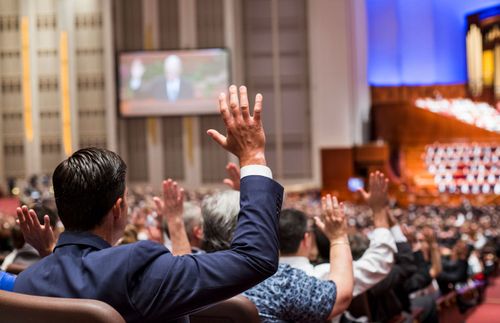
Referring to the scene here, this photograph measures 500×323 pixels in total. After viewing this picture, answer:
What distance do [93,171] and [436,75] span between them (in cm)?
2172

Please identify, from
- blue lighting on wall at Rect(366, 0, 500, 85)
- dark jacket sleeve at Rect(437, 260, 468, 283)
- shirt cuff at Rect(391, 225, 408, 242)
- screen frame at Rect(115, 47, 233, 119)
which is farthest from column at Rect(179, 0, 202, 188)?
shirt cuff at Rect(391, 225, 408, 242)

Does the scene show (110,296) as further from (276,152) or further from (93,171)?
(276,152)

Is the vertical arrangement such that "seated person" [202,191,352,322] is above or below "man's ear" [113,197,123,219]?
below

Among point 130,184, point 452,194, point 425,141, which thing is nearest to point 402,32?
point 425,141

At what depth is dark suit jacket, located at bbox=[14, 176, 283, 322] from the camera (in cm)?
164

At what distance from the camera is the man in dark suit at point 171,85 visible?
19.3 m

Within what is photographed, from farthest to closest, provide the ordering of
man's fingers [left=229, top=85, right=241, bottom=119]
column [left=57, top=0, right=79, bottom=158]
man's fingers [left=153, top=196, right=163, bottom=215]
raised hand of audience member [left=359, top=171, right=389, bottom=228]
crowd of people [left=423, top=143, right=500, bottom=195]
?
column [left=57, top=0, right=79, bottom=158], crowd of people [left=423, top=143, right=500, bottom=195], man's fingers [left=153, top=196, right=163, bottom=215], raised hand of audience member [left=359, top=171, right=389, bottom=228], man's fingers [left=229, top=85, right=241, bottom=119]

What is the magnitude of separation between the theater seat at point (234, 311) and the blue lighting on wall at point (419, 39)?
20783 mm

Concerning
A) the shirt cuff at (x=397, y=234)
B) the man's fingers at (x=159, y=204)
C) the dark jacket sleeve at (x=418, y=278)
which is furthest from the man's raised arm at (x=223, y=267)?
the dark jacket sleeve at (x=418, y=278)

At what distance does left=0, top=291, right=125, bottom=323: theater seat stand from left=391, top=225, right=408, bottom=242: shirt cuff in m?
2.63

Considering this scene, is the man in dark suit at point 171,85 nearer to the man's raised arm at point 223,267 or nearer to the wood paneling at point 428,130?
the wood paneling at point 428,130

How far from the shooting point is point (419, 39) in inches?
889

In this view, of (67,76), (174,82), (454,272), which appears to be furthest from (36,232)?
(67,76)

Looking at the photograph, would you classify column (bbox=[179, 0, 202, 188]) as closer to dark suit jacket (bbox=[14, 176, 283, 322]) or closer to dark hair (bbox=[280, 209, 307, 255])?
dark hair (bbox=[280, 209, 307, 255])
